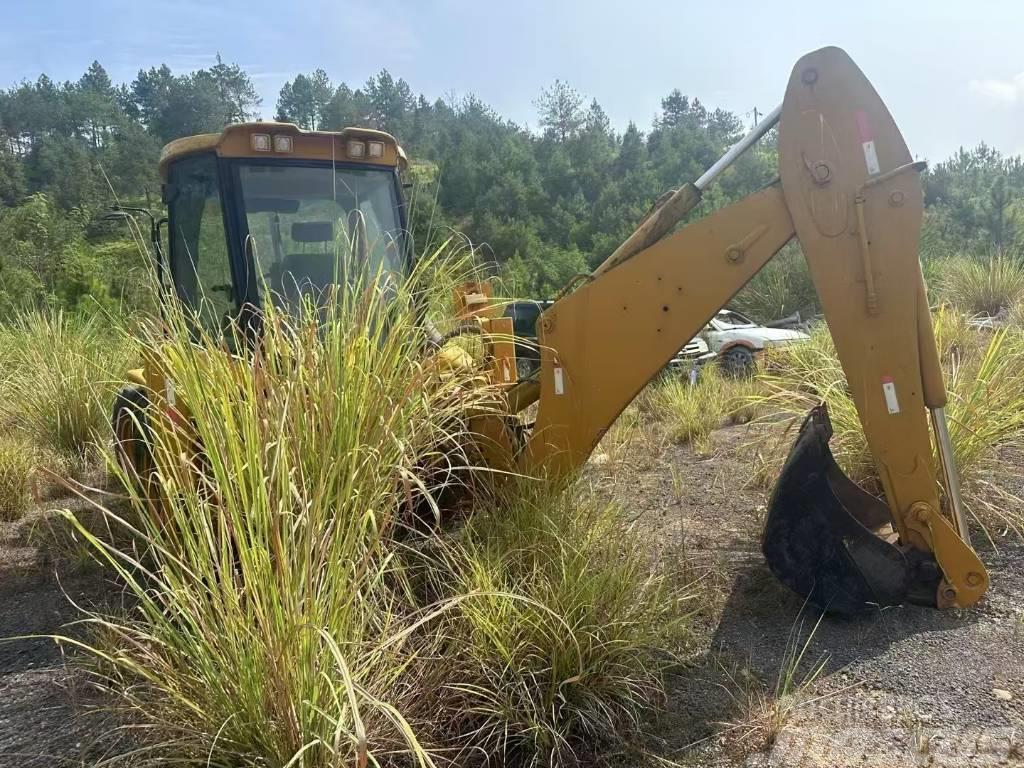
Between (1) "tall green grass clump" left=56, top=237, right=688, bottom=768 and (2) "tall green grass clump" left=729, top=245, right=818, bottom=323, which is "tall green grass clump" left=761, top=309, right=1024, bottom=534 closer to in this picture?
(1) "tall green grass clump" left=56, top=237, right=688, bottom=768

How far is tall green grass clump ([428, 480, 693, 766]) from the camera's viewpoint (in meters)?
2.36

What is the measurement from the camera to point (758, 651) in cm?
296

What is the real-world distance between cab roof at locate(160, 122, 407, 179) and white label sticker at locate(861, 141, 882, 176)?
219 cm

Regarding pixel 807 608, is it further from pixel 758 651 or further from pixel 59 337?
pixel 59 337

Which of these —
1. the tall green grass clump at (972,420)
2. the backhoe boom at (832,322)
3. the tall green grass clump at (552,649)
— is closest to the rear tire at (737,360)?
the tall green grass clump at (972,420)

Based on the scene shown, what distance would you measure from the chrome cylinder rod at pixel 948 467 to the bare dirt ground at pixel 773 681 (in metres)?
0.42

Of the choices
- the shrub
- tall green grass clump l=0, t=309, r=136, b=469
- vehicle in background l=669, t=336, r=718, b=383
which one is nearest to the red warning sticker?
tall green grass clump l=0, t=309, r=136, b=469

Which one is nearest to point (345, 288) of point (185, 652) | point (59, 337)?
point (185, 652)

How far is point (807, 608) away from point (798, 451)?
66 cm

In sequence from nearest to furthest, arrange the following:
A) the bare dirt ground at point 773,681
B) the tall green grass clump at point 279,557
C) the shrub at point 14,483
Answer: the tall green grass clump at point 279,557, the bare dirt ground at point 773,681, the shrub at point 14,483

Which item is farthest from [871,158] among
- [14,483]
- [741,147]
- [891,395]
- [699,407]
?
[14,483]

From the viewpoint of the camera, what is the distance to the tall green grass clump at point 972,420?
4133 millimetres

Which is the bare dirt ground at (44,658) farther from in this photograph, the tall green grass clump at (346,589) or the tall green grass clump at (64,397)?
the tall green grass clump at (64,397)

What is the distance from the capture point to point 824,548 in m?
3.12
